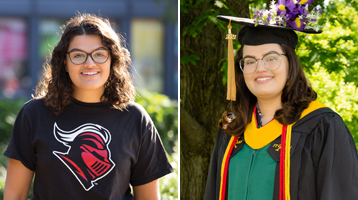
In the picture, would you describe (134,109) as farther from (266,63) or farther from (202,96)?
(202,96)

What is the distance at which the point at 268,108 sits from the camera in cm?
262

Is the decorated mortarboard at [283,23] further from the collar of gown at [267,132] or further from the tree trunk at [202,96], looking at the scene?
the tree trunk at [202,96]

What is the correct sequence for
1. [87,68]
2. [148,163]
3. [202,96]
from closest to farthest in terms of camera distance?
[87,68]
[148,163]
[202,96]

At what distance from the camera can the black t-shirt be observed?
90.6 inches

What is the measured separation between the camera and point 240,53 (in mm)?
2744

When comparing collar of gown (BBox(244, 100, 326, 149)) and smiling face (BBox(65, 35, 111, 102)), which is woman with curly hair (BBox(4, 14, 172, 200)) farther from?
collar of gown (BBox(244, 100, 326, 149))

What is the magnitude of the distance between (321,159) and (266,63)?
2.17ft

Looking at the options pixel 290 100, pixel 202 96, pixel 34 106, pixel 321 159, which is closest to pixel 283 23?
pixel 290 100

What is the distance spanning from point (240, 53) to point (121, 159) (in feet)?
3.51

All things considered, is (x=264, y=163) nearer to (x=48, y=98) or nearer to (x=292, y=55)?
(x=292, y=55)

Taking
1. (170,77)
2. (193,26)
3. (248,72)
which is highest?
(193,26)

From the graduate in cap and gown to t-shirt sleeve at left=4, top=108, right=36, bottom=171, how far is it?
3.99 ft

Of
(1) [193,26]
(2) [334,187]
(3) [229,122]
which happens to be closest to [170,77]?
(1) [193,26]

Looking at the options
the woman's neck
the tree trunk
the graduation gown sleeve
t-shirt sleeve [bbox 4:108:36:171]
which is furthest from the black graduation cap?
the tree trunk
